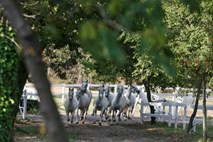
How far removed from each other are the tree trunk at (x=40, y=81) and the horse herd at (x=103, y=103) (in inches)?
722

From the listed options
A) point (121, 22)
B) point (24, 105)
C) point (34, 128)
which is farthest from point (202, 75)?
point (121, 22)

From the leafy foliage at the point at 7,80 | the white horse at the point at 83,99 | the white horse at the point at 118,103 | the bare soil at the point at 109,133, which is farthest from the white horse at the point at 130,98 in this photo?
the leafy foliage at the point at 7,80

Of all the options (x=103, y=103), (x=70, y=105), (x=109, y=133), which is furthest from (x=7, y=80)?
(x=103, y=103)

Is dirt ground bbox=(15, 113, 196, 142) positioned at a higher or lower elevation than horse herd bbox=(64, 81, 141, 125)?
lower

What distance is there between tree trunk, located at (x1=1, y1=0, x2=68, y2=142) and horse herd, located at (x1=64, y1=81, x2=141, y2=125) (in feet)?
60.2

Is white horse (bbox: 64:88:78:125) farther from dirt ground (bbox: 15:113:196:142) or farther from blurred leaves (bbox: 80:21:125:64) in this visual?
blurred leaves (bbox: 80:21:125:64)

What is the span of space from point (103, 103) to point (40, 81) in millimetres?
20834

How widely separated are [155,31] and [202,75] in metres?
14.6

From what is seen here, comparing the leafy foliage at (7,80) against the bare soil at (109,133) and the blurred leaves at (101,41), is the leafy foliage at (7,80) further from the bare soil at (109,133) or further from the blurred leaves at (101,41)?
the blurred leaves at (101,41)

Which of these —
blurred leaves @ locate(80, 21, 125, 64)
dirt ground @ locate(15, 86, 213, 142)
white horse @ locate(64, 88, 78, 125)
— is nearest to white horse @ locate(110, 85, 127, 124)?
dirt ground @ locate(15, 86, 213, 142)

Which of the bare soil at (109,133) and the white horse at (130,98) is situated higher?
the white horse at (130,98)

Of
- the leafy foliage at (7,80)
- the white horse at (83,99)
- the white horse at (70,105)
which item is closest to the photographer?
the leafy foliage at (7,80)

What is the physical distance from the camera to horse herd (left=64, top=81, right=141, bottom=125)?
21.5 m

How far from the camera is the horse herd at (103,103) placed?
70.5 feet
